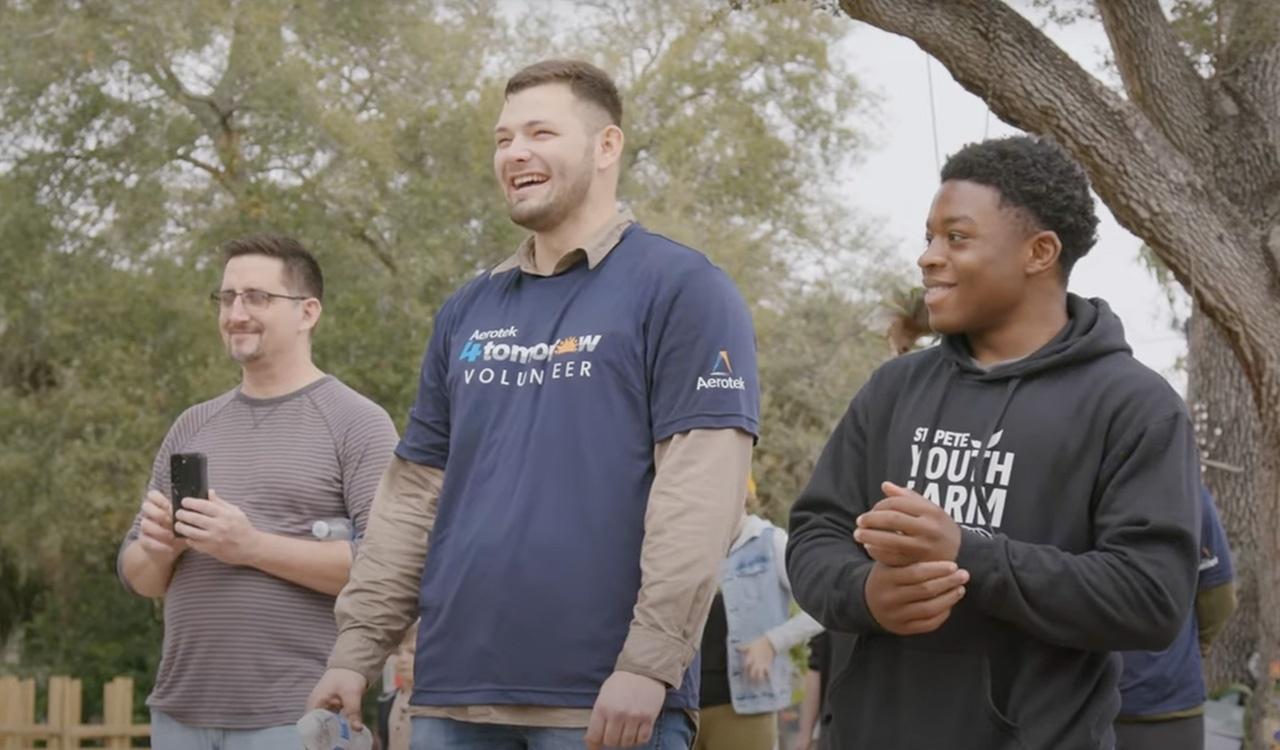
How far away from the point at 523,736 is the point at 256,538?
1.37m

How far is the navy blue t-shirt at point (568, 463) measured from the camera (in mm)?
3420

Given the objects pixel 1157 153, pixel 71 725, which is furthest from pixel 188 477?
pixel 71 725

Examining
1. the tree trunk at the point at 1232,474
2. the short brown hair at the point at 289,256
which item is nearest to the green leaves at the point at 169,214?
the tree trunk at the point at 1232,474

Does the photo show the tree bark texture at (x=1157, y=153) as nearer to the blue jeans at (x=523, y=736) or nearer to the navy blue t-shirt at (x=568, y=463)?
the navy blue t-shirt at (x=568, y=463)

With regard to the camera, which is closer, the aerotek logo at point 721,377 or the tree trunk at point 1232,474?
the aerotek logo at point 721,377

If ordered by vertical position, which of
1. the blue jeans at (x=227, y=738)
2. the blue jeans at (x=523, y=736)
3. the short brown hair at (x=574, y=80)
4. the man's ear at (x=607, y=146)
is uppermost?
the short brown hair at (x=574, y=80)

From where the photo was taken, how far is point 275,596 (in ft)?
15.4

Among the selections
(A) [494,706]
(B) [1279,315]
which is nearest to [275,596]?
(A) [494,706]

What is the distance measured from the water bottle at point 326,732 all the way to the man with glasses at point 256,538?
35.4 inches

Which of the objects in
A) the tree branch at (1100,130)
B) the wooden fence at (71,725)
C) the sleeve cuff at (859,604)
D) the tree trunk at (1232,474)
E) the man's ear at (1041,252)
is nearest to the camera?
the sleeve cuff at (859,604)

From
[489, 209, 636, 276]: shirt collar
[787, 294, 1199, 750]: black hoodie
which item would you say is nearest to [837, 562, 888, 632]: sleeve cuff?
[787, 294, 1199, 750]: black hoodie

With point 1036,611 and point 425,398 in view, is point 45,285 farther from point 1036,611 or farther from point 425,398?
point 1036,611

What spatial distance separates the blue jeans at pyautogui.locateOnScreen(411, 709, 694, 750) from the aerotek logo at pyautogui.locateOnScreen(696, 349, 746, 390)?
651 mm

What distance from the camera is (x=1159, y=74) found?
1073 cm
